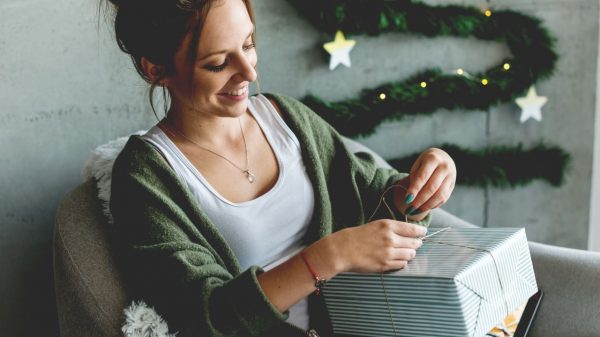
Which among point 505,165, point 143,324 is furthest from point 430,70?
point 143,324

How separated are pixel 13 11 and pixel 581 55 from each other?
1.72 m

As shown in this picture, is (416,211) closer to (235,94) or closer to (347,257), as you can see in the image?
(347,257)

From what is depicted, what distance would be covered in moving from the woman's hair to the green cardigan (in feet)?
0.52

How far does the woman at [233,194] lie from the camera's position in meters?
1.08

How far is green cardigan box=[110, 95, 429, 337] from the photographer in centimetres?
109

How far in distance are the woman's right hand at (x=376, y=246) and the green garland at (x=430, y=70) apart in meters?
0.94

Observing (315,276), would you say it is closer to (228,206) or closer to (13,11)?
(228,206)

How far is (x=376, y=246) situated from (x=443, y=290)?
4.8 inches

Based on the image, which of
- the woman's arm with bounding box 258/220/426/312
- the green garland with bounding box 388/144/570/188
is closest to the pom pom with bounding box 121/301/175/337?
the woman's arm with bounding box 258/220/426/312

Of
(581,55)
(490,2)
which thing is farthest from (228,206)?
(581,55)

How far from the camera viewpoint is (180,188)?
121 cm

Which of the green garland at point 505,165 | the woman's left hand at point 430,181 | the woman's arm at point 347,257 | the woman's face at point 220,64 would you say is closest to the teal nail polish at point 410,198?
the woman's left hand at point 430,181

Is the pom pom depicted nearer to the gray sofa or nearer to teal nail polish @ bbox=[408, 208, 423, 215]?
the gray sofa

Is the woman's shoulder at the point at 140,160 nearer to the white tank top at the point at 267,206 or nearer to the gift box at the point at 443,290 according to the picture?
the white tank top at the point at 267,206
